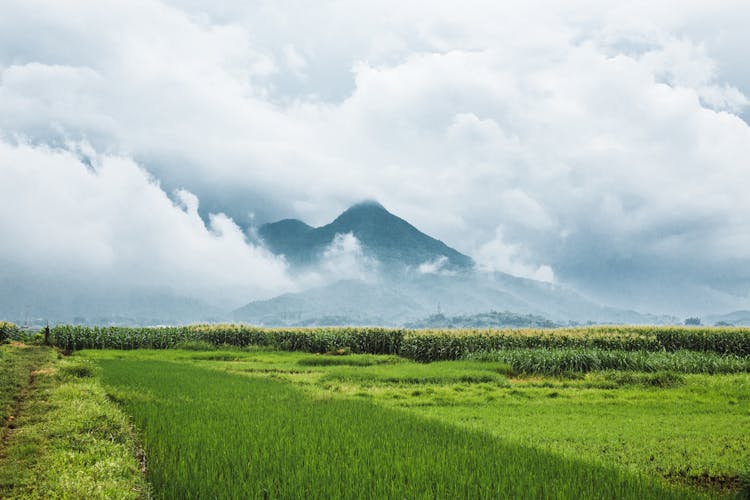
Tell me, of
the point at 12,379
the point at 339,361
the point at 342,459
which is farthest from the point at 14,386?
the point at 339,361

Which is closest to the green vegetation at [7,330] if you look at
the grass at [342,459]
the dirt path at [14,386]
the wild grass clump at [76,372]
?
the dirt path at [14,386]

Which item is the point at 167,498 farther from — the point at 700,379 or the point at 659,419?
the point at 700,379

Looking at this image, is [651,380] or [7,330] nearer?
[651,380]

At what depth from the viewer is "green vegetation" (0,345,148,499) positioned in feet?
24.3

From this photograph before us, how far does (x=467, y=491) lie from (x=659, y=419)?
32.3 feet

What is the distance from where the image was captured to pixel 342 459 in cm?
924

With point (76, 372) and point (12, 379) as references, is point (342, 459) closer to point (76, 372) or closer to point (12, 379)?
point (76, 372)

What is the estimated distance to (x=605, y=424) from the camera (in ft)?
46.3

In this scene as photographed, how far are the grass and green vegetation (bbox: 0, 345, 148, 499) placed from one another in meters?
0.57

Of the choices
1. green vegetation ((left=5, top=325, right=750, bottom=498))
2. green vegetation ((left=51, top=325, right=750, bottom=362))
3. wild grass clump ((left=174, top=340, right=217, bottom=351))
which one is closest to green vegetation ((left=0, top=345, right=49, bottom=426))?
green vegetation ((left=5, top=325, right=750, bottom=498))

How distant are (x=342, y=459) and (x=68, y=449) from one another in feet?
16.4

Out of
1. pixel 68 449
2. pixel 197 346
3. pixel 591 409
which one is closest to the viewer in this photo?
pixel 68 449

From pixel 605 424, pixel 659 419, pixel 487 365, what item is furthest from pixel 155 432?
pixel 487 365

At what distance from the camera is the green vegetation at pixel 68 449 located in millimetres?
7402
